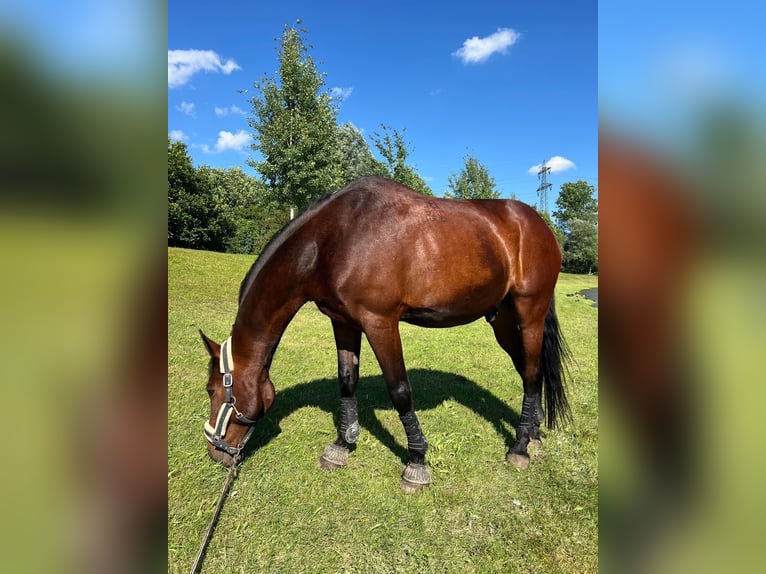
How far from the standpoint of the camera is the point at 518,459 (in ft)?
12.2

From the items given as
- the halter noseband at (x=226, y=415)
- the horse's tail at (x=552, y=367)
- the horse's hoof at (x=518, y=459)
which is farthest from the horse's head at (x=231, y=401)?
the horse's tail at (x=552, y=367)

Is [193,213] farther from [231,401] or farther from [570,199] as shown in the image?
[570,199]

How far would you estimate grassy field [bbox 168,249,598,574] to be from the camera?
2666 mm

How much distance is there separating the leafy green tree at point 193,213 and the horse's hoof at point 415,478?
14696 millimetres

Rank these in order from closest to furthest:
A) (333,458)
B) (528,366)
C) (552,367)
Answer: (333,458)
(528,366)
(552,367)

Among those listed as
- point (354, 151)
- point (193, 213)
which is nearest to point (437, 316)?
point (193, 213)

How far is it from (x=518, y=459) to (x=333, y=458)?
5.42 ft

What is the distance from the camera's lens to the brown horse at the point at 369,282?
307 cm

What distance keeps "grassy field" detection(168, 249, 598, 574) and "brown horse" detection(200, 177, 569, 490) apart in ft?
1.15
